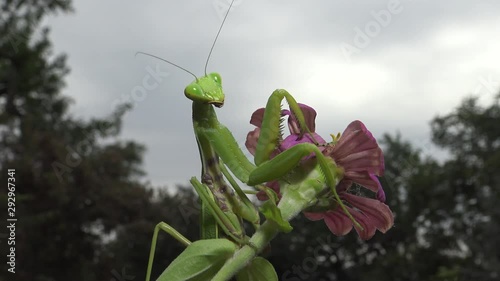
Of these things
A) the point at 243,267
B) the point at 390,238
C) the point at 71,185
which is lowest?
the point at 243,267

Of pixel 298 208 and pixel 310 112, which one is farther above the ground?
pixel 310 112

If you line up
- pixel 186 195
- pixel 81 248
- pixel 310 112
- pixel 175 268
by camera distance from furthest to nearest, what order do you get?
pixel 186 195 → pixel 81 248 → pixel 310 112 → pixel 175 268

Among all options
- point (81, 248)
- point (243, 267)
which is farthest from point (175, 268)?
point (81, 248)

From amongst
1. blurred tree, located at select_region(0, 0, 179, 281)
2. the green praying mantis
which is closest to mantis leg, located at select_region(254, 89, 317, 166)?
the green praying mantis

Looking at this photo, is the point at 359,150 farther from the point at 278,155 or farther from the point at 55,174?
the point at 55,174

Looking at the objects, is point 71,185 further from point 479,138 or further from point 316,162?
point 316,162

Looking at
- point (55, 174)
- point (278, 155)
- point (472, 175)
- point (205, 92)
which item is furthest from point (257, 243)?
point (472, 175)
